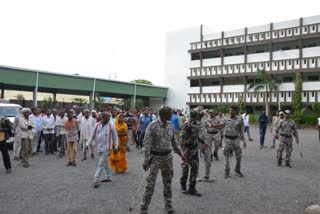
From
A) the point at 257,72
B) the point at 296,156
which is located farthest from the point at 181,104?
the point at 296,156

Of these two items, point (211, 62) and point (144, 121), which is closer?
point (144, 121)

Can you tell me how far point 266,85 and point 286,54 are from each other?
17.2ft

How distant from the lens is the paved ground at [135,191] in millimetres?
5969

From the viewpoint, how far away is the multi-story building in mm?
42719

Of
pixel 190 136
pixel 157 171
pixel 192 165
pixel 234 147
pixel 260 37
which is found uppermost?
pixel 260 37

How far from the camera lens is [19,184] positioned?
7.73m

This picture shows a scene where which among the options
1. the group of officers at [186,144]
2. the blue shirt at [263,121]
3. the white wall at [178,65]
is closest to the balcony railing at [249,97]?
the white wall at [178,65]

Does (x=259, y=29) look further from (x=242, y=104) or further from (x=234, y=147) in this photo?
(x=234, y=147)

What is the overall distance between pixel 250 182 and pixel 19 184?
5.73m

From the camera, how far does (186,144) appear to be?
23.3ft

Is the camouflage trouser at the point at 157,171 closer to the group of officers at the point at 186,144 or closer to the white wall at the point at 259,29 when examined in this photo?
the group of officers at the point at 186,144

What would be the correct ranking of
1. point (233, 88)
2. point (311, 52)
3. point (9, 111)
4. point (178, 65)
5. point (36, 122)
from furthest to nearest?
point (178, 65)
point (233, 88)
point (311, 52)
point (9, 111)
point (36, 122)

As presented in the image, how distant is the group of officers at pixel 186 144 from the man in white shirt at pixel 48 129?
21.3ft

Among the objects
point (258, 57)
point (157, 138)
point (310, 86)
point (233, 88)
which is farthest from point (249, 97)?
point (157, 138)
